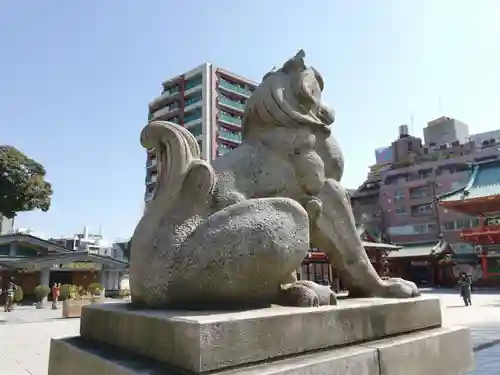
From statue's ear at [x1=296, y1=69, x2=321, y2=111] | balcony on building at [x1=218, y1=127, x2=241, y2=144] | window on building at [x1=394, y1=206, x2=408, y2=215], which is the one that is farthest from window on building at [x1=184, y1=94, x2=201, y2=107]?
statue's ear at [x1=296, y1=69, x2=321, y2=111]

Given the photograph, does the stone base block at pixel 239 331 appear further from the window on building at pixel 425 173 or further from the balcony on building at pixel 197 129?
the balcony on building at pixel 197 129

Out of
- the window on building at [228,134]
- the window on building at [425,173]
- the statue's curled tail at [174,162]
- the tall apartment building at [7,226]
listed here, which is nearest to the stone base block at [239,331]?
the statue's curled tail at [174,162]

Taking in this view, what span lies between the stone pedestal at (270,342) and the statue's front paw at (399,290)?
9 centimetres

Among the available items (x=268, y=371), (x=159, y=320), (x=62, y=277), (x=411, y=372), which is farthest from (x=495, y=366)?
(x=62, y=277)

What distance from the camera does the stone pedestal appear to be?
1570 millimetres

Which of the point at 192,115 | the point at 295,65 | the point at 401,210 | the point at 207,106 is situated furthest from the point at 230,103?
the point at 295,65

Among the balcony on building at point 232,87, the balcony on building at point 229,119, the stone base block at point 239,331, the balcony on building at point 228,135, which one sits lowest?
the stone base block at point 239,331

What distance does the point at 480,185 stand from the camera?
2023 cm

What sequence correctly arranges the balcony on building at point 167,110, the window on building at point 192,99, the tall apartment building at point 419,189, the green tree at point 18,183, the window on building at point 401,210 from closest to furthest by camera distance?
the green tree at point 18,183, the tall apartment building at point 419,189, the window on building at point 401,210, the window on building at point 192,99, the balcony on building at point 167,110

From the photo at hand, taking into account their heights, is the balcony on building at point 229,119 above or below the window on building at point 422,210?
above

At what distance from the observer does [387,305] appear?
7.32 ft

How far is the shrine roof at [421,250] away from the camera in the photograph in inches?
996

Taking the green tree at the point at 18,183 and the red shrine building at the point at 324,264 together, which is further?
the red shrine building at the point at 324,264

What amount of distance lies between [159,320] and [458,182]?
33.0 m
